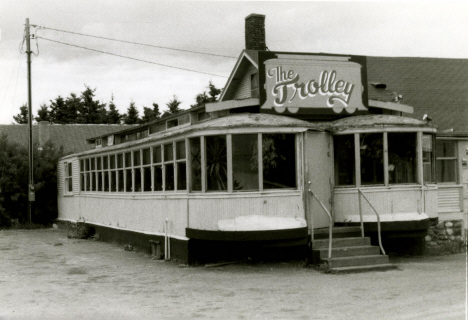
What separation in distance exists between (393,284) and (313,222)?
3.16 metres

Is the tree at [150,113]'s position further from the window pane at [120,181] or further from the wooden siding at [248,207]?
the wooden siding at [248,207]

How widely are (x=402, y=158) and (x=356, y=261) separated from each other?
9.64ft

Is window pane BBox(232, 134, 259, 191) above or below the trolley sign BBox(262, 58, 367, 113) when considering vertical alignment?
below

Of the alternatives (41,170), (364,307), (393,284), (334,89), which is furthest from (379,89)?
(41,170)

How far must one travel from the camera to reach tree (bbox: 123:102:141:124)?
6360 centimetres

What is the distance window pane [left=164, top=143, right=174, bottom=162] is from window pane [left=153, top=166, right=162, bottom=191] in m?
0.65

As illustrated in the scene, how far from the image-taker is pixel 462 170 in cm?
1725

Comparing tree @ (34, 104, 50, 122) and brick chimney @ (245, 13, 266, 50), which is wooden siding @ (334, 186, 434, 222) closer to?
brick chimney @ (245, 13, 266, 50)

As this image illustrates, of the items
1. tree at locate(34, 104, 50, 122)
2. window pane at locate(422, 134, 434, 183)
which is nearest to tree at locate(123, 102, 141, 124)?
tree at locate(34, 104, 50, 122)

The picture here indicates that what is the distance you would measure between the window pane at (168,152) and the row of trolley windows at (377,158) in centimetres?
380

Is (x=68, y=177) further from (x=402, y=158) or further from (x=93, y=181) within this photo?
(x=402, y=158)

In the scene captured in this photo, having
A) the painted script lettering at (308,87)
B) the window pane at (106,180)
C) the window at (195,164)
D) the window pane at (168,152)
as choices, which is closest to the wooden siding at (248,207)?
the window at (195,164)

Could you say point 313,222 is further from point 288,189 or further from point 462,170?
point 462,170

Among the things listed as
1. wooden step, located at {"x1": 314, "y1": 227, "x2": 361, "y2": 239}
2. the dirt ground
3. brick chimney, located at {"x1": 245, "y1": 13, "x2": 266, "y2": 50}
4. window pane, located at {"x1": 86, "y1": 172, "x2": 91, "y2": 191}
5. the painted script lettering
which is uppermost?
brick chimney, located at {"x1": 245, "y1": 13, "x2": 266, "y2": 50}
